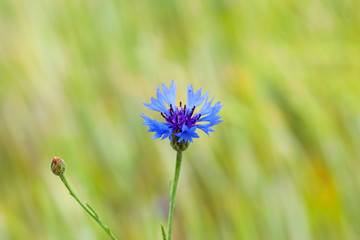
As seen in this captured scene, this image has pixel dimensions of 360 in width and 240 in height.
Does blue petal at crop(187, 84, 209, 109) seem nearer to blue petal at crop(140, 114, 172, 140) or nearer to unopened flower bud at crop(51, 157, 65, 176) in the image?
blue petal at crop(140, 114, 172, 140)

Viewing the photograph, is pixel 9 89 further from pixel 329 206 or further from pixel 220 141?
pixel 329 206

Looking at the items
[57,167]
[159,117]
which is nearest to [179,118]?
[57,167]

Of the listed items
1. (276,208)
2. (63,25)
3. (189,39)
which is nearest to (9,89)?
(63,25)

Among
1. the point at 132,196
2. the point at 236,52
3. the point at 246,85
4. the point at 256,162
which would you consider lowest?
the point at 132,196

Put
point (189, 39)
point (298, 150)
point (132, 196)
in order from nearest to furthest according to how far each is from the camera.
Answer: point (132, 196), point (298, 150), point (189, 39)

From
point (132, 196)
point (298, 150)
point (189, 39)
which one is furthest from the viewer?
point (189, 39)

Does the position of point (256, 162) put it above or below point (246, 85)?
below

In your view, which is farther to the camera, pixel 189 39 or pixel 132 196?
pixel 189 39
